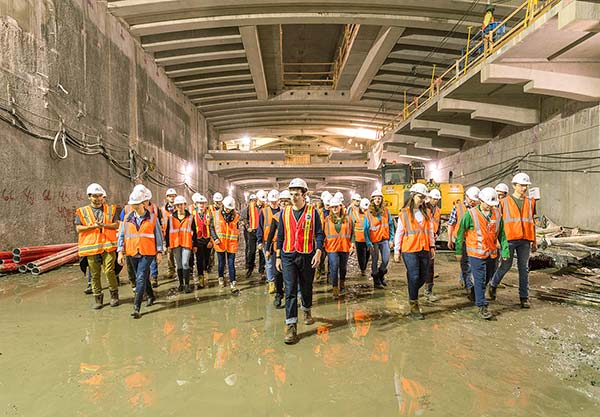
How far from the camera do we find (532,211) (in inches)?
201

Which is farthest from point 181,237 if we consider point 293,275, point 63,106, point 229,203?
point 63,106

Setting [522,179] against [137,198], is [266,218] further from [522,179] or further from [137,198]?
[522,179]

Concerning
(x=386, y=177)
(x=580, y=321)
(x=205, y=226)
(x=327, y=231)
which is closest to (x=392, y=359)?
(x=327, y=231)

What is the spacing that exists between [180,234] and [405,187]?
10051 mm

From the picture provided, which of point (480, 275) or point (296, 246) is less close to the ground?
point (296, 246)

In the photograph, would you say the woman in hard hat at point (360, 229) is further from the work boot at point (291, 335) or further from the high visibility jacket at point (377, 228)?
the work boot at point (291, 335)

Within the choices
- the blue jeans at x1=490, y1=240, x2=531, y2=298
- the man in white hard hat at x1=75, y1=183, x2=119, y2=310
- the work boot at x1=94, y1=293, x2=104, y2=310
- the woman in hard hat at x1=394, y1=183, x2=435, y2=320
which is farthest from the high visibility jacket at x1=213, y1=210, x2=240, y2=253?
the blue jeans at x1=490, y1=240, x2=531, y2=298

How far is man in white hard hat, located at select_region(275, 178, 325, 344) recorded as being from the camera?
388 cm

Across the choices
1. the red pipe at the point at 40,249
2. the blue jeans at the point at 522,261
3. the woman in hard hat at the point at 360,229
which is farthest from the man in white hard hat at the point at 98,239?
the blue jeans at the point at 522,261

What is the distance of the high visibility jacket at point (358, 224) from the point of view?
6.69 m

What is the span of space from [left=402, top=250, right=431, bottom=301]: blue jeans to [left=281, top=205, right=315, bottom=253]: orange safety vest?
1.46 metres

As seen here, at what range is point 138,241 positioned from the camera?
4645 mm

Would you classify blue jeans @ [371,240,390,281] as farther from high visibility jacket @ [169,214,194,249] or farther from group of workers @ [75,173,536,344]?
high visibility jacket @ [169,214,194,249]

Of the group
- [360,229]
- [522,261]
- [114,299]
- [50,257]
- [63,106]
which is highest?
[63,106]
